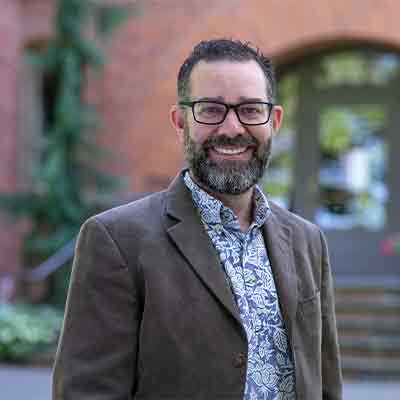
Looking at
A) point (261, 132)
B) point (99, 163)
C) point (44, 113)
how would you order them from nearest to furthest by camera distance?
point (261, 132) → point (99, 163) → point (44, 113)

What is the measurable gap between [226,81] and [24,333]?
22.3 ft

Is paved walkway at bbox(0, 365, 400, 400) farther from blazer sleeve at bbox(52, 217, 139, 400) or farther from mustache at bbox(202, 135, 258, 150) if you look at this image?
mustache at bbox(202, 135, 258, 150)

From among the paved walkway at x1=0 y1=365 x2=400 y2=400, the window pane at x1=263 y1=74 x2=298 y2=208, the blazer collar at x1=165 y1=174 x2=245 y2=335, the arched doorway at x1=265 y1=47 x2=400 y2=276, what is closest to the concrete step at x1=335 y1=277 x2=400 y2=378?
the paved walkway at x1=0 y1=365 x2=400 y2=400

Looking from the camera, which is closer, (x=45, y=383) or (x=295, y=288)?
(x=295, y=288)

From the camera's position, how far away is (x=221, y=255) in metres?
2.31

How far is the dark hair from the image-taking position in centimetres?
228

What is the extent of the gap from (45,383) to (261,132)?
595cm

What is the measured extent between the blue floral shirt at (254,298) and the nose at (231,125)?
0.21 m

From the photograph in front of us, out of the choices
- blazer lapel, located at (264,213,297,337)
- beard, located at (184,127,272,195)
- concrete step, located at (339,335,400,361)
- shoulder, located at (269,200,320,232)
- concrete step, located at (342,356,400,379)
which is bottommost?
concrete step, located at (342,356,400,379)

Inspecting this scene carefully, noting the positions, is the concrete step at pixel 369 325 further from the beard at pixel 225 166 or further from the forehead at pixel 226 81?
the forehead at pixel 226 81

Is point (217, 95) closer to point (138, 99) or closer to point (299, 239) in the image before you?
point (299, 239)

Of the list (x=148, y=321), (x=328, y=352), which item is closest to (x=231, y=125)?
(x=148, y=321)

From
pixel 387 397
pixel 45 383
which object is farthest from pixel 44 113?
pixel 387 397

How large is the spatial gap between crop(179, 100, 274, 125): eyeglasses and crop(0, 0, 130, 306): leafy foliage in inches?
302
